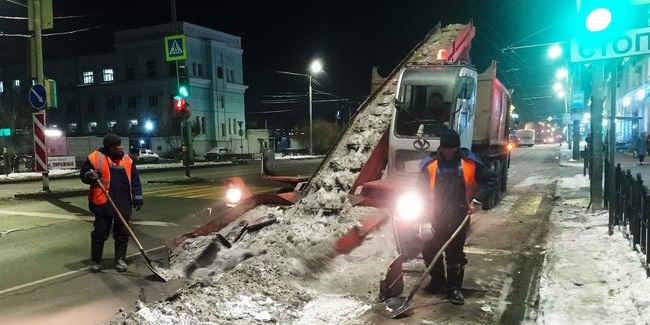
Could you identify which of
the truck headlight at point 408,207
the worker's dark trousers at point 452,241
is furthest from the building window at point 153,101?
the worker's dark trousers at point 452,241

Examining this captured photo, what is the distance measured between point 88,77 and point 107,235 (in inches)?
2564

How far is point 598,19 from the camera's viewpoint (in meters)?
6.66

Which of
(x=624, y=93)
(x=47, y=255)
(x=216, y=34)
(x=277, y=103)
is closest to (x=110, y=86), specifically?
(x=216, y=34)

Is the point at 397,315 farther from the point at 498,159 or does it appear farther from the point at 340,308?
the point at 498,159

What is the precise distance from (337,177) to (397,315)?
3501mm

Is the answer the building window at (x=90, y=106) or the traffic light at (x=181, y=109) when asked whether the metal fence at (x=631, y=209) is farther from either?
the building window at (x=90, y=106)

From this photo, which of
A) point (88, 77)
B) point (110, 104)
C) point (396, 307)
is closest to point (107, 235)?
point (396, 307)

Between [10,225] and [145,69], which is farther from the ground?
[145,69]

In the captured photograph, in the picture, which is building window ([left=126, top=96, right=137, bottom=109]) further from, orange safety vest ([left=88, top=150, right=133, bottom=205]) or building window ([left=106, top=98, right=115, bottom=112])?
orange safety vest ([left=88, top=150, right=133, bottom=205])

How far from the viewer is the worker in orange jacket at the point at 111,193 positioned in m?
6.62

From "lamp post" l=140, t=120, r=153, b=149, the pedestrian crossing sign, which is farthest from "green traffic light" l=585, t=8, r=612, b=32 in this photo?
"lamp post" l=140, t=120, r=153, b=149

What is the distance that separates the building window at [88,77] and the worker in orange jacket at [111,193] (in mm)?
64087

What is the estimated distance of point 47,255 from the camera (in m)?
Result: 7.68

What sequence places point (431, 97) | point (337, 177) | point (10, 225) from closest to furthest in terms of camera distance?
1. point (337, 177)
2. point (431, 97)
3. point (10, 225)
